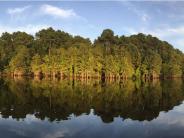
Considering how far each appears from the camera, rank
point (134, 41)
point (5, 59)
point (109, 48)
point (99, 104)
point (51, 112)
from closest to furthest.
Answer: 1. point (51, 112)
2. point (99, 104)
3. point (109, 48)
4. point (5, 59)
5. point (134, 41)

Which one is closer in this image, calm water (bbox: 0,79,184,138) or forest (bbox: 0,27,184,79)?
calm water (bbox: 0,79,184,138)

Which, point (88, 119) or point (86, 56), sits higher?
point (86, 56)

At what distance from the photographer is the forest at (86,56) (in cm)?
9531

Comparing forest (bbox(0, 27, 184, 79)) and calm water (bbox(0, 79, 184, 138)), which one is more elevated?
forest (bbox(0, 27, 184, 79))

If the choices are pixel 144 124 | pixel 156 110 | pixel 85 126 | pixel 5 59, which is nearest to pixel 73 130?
pixel 85 126

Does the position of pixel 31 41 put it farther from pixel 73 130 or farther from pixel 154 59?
pixel 73 130

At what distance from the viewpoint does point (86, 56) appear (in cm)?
9419

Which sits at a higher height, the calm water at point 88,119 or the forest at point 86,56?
the forest at point 86,56

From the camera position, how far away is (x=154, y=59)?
352 feet

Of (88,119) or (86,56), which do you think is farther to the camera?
(86,56)

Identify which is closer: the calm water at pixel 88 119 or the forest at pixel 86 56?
the calm water at pixel 88 119

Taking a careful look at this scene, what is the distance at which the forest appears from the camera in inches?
3752

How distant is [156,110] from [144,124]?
709 centimetres

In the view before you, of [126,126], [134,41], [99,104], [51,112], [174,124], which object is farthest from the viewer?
[134,41]
